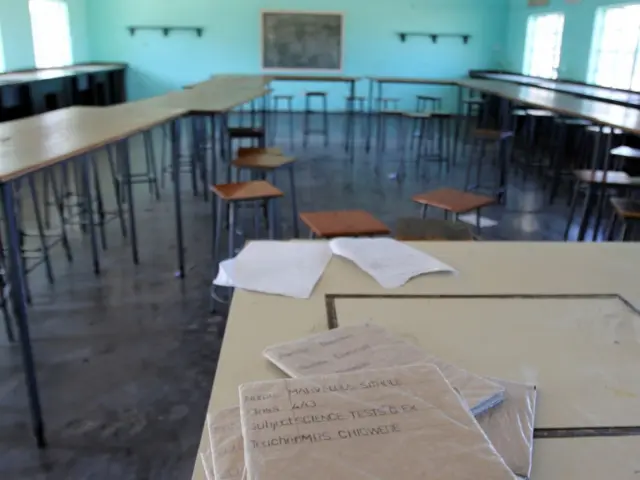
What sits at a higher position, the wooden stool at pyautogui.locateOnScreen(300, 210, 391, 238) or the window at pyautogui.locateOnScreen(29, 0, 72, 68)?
the window at pyautogui.locateOnScreen(29, 0, 72, 68)

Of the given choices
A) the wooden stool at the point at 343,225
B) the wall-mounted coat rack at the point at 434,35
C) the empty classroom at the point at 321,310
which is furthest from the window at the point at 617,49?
the wooden stool at the point at 343,225

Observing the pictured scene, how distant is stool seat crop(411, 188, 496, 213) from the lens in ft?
9.62

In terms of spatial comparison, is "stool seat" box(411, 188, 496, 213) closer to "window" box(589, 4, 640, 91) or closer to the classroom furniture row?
"window" box(589, 4, 640, 91)

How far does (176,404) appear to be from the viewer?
93.8 inches

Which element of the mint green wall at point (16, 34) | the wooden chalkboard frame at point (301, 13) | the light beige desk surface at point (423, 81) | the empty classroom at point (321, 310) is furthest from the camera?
the wooden chalkboard frame at point (301, 13)

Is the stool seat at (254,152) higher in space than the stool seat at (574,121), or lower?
lower

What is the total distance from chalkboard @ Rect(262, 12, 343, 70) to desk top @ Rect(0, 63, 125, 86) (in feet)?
9.33

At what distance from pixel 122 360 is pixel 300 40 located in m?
9.48

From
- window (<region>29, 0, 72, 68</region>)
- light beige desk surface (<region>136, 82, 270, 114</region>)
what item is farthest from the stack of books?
window (<region>29, 0, 72, 68</region>)

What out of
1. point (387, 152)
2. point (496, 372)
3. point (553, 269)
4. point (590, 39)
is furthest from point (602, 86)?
point (496, 372)

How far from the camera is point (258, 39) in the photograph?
442 inches

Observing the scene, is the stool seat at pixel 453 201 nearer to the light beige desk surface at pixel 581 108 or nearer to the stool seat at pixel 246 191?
the stool seat at pixel 246 191

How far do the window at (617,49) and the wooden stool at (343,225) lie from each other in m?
5.89

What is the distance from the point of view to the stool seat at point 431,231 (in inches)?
90.6
